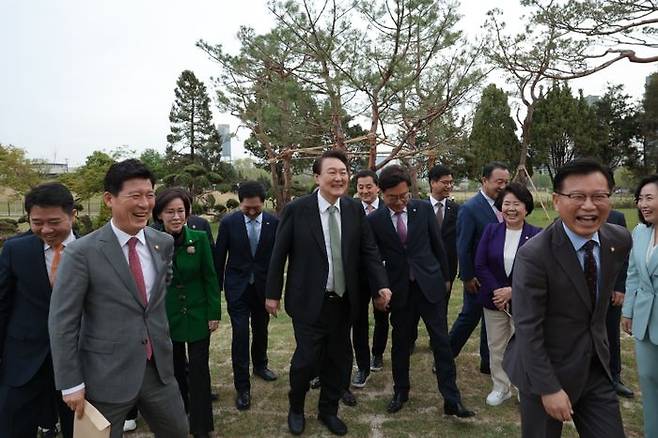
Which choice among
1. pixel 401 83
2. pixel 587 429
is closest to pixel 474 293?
pixel 587 429

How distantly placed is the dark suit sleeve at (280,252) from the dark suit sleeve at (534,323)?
1695 mm

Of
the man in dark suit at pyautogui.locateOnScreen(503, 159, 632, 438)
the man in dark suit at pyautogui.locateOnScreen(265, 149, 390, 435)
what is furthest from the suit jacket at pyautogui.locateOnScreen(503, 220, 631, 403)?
the man in dark suit at pyautogui.locateOnScreen(265, 149, 390, 435)

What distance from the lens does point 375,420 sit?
3395 mm

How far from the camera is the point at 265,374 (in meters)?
4.24

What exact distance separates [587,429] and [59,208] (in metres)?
2.73

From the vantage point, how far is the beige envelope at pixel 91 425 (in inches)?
73.6

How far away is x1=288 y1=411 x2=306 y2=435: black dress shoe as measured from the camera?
323cm

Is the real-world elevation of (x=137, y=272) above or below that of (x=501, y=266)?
above

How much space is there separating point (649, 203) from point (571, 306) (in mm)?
1356

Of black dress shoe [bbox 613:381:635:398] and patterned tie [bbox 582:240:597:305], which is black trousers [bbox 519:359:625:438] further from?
black dress shoe [bbox 613:381:635:398]

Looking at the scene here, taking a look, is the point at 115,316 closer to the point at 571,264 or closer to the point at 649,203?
the point at 571,264

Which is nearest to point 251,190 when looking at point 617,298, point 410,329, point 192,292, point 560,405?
point 192,292

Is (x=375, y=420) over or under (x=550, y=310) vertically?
under

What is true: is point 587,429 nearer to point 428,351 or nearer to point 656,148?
point 428,351
